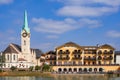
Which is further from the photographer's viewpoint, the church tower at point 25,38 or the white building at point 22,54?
the church tower at point 25,38

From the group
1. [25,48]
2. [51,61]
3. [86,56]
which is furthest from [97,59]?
[25,48]

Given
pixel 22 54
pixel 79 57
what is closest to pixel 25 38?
pixel 22 54

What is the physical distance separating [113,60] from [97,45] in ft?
27.0

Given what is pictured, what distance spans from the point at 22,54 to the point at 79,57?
20.1m

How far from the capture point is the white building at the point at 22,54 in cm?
11906

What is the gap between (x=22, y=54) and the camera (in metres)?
123

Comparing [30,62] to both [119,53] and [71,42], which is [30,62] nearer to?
[71,42]

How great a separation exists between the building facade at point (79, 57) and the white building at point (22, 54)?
976 centimetres

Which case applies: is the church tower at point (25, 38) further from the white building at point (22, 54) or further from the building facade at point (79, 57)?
the building facade at point (79, 57)

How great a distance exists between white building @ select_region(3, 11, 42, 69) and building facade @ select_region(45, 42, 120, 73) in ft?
32.0

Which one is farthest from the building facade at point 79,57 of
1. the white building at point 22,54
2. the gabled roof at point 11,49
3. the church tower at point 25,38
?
the gabled roof at point 11,49

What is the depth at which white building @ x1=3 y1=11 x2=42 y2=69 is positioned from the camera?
119 metres

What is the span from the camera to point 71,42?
120 metres

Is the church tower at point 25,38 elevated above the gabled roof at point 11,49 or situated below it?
above
